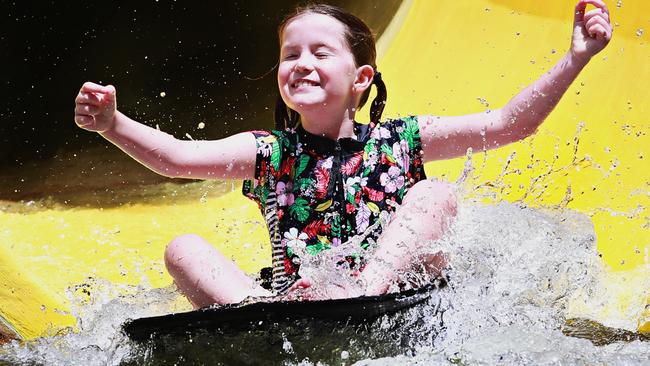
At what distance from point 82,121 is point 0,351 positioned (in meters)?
0.37

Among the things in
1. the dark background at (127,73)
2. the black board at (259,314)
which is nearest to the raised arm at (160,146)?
the black board at (259,314)

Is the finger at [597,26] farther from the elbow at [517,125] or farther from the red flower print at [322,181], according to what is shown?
the red flower print at [322,181]

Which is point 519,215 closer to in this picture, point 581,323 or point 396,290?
point 581,323

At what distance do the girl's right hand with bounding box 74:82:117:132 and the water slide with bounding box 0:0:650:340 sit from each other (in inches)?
20.9

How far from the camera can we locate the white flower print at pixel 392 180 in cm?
160

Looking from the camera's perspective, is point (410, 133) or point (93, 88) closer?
point (93, 88)

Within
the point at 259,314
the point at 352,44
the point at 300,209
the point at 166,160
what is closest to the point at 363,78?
the point at 352,44

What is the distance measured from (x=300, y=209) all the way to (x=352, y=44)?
0.31 m

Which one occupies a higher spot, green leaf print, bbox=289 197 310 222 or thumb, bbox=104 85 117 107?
thumb, bbox=104 85 117 107

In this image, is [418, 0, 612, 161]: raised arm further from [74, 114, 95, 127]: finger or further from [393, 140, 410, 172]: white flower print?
[74, 114, 95, 127]: finger

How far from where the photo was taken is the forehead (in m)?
1.61

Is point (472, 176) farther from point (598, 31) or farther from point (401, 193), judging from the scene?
point (598, 31)

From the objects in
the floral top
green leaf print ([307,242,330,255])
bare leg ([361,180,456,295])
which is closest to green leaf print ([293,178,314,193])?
the floral top

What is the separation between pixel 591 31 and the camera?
1.52 metres
